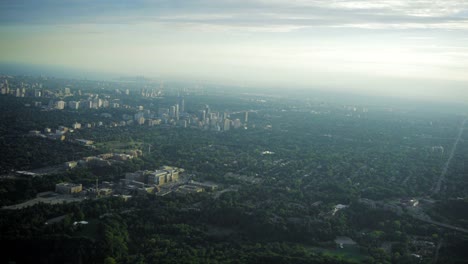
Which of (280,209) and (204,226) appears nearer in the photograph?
(204,226)

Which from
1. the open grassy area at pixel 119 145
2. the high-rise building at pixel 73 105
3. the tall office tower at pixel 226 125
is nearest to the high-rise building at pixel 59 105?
the high-rise building at pixel 73 105

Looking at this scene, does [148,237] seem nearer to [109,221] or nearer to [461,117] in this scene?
[109,221]

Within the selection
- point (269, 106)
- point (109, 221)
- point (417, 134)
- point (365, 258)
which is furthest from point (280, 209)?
point (269, 106)

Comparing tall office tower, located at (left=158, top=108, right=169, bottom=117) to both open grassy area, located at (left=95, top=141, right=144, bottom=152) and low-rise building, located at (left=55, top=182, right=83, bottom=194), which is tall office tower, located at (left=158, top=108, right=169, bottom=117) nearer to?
open grassy area, located at (left=95, top=141, right=144, bottom=152)

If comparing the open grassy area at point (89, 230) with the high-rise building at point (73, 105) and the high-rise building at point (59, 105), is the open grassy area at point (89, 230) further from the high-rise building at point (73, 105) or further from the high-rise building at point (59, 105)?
the high-rise building at point (73, 105)

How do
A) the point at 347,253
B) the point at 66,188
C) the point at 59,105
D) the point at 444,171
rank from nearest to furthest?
the point at 347,253
the point at 66,188
the point at 444,171
the point at 59,105

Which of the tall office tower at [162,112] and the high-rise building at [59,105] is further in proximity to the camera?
the tall office tower at [162,112]

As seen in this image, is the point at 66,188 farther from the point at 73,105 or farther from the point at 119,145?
the point at 73,105

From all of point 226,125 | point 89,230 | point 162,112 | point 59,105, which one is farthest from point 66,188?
point 59,105

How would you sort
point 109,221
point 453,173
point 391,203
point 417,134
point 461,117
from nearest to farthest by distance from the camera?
point 109,221 → point 391,203 → point 453,173 → point 417,134 → point 461,117

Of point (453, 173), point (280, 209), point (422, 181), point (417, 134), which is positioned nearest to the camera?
point (280, 209)

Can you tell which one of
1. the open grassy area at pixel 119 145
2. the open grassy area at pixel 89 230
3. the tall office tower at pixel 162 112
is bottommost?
the open grassy area at pixel 89 230
